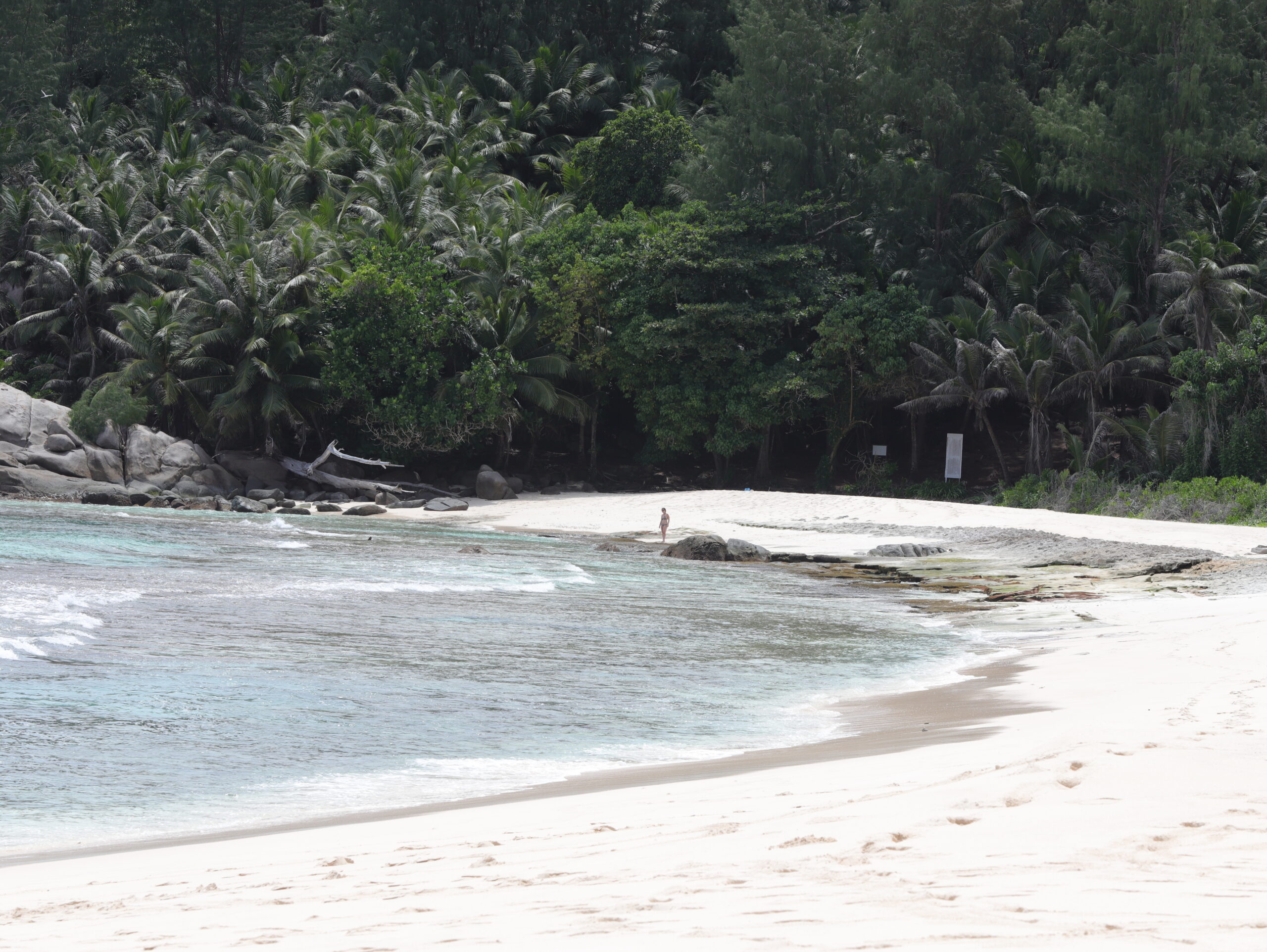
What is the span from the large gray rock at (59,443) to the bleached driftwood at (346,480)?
19.0ft

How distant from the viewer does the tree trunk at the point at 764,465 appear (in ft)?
111

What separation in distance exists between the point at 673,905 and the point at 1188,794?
7.62 ft

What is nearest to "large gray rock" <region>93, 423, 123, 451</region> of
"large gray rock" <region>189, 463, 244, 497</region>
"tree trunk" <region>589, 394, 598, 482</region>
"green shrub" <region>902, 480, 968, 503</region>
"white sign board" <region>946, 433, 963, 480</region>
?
"large gray rock" <region>189, 463, 244, 497</region>

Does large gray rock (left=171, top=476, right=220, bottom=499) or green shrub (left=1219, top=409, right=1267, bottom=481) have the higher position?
green shrub (left=1219, top=409, right=1267, bottom=481)

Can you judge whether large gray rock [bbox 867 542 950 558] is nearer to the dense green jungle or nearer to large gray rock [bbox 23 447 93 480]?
the dense green jungle

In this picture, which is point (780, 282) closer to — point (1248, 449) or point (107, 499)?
point (1248, 449)

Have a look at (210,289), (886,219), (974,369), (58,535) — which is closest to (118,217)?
(210,289)

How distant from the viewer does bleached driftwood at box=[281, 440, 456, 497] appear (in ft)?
107

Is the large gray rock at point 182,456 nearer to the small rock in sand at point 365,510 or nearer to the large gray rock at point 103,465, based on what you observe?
the large gray rock at point 103,465

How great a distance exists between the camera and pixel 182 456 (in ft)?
105

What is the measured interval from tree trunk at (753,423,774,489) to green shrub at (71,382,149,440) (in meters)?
18.2

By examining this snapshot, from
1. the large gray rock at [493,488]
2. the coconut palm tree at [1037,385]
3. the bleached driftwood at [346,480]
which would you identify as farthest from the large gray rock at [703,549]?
the bleached driftwood at [346,480]

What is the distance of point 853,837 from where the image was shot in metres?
4.12

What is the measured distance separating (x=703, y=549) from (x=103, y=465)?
61.8ft
